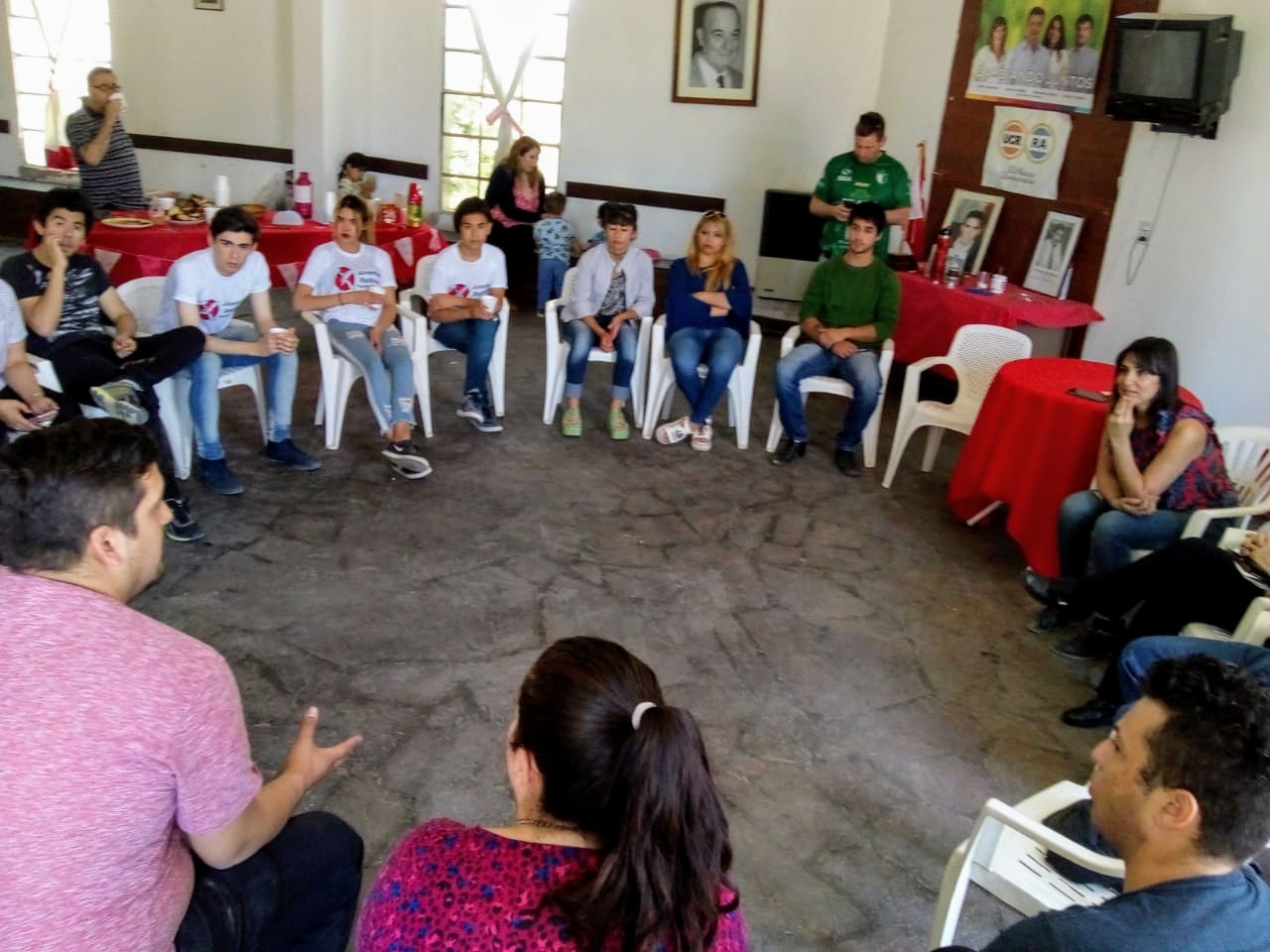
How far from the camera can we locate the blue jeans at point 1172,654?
8.07ft

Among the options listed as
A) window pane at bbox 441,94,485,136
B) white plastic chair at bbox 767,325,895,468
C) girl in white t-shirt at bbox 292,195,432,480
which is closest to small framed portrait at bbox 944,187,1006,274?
white plastic chair at bbox 767,325,895,468

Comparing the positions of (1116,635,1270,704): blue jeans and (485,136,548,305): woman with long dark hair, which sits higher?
(485,136,548,305): woman with long dark hair

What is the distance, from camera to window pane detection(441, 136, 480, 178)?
7.73m

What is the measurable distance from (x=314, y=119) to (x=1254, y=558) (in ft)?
21.4

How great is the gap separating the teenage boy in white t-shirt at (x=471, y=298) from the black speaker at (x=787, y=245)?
8.67 feet

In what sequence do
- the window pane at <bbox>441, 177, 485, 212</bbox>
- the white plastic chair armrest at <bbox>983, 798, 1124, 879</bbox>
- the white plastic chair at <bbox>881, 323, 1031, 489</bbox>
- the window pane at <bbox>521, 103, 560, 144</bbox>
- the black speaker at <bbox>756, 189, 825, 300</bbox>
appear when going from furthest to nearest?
1. the window pane at <bbox>441, 177, 485, 212</bbox>
2. the window pane at <bbox>521, 103, 560, 144</bbox>
3. the black speaker at <bbox>756, 189, 825, 300</bbox>
4. the white plastic chair at <bbox>881, 323, 1031, 489</bbox>
5. the white plastic chair armrest at <bbox>983, 798, 1124, 879</bbox>

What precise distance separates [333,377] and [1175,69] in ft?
11.8

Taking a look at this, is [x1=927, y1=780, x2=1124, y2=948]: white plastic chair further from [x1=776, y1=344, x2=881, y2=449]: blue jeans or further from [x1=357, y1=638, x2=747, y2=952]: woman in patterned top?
[x1=776, y1=344, x2=881, y2=449]: blue jeans

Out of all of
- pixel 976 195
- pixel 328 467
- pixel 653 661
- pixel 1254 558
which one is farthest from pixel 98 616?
pixel 976 195

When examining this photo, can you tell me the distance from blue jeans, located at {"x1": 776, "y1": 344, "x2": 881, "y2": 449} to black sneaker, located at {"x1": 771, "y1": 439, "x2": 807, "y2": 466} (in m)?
0.04

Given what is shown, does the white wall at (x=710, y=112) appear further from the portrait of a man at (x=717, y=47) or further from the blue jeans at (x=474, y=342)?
the blue jeans at (x=474, y=342)

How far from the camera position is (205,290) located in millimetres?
3922

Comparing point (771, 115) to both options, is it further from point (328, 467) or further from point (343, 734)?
point (343, 734)

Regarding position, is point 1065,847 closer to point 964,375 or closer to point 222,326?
point 964,375
